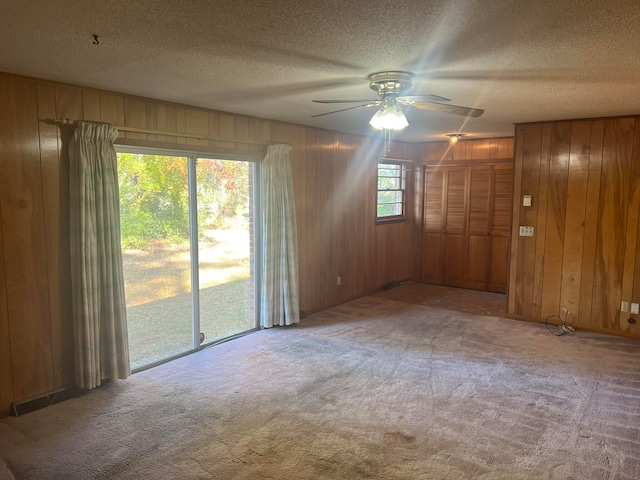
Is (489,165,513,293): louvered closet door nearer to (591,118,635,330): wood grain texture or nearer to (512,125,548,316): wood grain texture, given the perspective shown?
(512,125,548,316): wood grain texture

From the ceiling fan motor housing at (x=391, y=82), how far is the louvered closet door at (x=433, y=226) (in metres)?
4.59

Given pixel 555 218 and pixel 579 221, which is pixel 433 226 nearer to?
pixel 555 218

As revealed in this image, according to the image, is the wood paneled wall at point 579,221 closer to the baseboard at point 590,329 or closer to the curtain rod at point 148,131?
the baseboard at point 590,329

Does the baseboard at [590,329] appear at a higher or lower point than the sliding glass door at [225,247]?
lower

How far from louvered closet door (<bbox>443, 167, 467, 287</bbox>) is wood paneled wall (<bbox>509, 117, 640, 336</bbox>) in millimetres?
1856

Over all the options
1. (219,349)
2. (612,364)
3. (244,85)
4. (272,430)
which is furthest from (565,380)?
(244,85)

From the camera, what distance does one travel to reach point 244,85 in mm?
3246

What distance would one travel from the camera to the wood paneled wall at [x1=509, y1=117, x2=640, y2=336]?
4.70 meters

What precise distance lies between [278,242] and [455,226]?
358cm

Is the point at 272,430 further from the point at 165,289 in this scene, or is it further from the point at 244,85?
the point at 244,85

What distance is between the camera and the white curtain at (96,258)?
3273 millimetres

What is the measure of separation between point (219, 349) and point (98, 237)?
1670mm

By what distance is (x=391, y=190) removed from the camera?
23.7 feet

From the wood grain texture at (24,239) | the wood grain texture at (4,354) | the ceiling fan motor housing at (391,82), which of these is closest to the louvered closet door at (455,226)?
the ceiling fan motor housing at (391,82)
